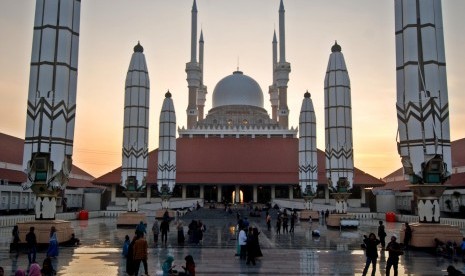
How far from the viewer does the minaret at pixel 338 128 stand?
36.5 m

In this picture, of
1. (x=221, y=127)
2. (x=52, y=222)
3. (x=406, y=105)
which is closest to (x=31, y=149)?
(x=52, y=222)

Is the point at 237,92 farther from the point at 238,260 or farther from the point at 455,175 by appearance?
the point at 238,260

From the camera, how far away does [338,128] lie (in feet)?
123

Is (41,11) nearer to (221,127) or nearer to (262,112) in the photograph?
(221,127)

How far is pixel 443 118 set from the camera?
22.0 metres

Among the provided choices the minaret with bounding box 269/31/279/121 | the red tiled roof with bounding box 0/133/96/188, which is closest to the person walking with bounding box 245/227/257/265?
the red tiled roof with bounding box 0/133/96/188

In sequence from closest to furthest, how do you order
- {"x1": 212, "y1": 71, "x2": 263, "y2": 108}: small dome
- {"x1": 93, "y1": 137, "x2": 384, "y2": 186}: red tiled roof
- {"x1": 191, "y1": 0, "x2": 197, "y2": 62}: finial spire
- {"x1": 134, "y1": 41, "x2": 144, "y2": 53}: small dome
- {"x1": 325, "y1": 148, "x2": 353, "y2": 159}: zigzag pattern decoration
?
{"x1": 325, "y1": 148, "x2": 353, "y2": 159}: zigzag pattern decoration → {"x1": 134, "y1": 41, "x2": 144, "y2": 53}: small dome → {"x1": 93, "y1": 137, "x2": 384, "y2": 186}: red tiled roof → {"x1": 212, "y1": 71, "x2": 263, "y2": 108}: small dome → {"x1": 191, "y1": 0, "x2": 197, "y2": 62}: finial spire

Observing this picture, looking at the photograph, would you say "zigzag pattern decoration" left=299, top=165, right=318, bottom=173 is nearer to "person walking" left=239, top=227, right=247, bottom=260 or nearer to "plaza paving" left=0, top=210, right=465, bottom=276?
"plaza paving" left=0, top=210, right=465, bottom=276

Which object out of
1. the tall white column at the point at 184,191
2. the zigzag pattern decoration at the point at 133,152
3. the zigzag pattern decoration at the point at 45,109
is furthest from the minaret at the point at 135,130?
the tall white column at the point at 184,191

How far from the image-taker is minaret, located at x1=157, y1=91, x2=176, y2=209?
156 ft

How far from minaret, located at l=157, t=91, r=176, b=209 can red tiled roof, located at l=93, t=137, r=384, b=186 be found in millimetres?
14061

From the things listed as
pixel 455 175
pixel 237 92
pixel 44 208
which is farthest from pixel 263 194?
pixel 44 208

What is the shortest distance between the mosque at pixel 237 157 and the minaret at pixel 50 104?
85.9 feet

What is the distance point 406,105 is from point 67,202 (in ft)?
150
